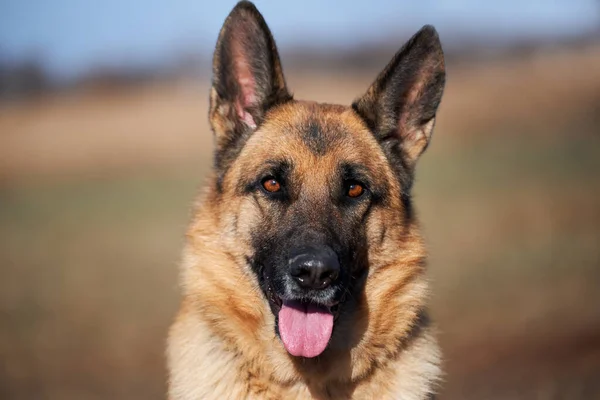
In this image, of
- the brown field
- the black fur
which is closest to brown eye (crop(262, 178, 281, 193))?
the black fur

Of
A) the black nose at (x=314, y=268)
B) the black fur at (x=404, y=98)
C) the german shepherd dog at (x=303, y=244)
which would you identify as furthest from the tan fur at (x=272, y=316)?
the black nose at (x=314, y=268)

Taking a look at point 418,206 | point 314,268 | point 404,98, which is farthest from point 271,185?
point 418,206

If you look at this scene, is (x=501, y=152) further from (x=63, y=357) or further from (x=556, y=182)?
(x=63, y=357)

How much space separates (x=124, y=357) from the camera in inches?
413

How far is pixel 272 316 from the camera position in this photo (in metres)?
4.39

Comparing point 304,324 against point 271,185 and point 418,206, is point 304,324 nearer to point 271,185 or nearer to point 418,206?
point 271,185

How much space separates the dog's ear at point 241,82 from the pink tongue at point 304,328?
1.22 meters

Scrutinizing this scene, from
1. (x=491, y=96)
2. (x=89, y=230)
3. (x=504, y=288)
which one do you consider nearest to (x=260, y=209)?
(x=504, y=288)

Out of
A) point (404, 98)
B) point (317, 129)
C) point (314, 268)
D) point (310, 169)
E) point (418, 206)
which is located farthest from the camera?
point (418, 206)

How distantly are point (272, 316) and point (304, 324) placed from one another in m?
0.23

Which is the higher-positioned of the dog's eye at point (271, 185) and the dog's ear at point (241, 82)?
the dog's ear at point (241, 82)

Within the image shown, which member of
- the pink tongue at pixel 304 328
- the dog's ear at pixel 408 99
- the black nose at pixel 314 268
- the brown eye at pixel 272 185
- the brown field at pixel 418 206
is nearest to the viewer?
the black nose at pixel 314 268

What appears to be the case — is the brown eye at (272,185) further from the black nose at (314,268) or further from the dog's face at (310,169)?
the black nose at (314,268)

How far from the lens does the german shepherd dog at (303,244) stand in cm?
429
